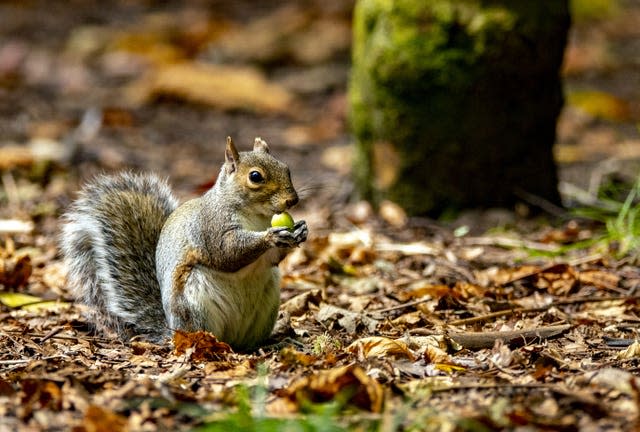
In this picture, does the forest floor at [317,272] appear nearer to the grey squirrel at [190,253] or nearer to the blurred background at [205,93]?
the blurred background at [205,93]

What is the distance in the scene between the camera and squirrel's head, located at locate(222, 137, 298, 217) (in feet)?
11.1

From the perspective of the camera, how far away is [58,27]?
11.7 m

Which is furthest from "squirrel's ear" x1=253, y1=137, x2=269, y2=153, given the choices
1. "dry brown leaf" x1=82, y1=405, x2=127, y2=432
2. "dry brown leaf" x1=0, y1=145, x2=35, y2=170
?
"dry brown leaf" x1=0, y1=145, x2=35, y2=170

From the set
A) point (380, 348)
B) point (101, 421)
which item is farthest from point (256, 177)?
point (101, 421)

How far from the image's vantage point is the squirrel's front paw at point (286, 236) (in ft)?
10.6

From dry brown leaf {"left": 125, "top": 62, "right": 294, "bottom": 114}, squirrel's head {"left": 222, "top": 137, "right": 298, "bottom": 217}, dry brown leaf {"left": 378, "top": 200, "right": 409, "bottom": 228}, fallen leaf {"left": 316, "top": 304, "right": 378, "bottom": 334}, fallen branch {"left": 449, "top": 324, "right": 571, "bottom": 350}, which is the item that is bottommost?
fallen branch {"left": 449, "top": 324, "right": 571, "bottom": 350}

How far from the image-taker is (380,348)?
3236 mm

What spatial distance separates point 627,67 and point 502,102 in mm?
6002

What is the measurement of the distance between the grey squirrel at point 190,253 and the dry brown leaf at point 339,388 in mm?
673

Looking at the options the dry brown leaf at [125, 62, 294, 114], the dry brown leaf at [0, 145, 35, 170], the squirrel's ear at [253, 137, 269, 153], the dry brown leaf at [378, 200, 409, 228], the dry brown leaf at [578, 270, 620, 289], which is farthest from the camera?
the dry brown leaf at [125, 62, 294, 114]

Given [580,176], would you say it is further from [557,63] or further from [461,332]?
[461,332]

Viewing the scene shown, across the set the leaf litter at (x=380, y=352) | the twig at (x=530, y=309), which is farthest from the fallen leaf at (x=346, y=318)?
the twig at (x=530, y=309)

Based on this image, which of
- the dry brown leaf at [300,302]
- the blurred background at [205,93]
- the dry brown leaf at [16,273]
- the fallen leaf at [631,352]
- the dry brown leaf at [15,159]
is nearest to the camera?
the fallen leaf at [631,352]

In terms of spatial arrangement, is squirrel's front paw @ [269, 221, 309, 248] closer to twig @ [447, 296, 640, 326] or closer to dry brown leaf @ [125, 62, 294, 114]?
twig @ [447, 296, 640, 326]
